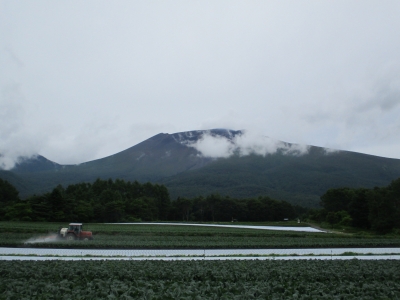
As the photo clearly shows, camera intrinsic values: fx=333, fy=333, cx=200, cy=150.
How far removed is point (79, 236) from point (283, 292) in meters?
17.5

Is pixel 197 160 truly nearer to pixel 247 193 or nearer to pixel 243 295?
pixel 247 193

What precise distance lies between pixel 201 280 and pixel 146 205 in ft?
163

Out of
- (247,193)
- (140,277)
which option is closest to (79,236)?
(140,277)

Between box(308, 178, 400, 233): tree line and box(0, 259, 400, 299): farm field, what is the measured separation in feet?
104

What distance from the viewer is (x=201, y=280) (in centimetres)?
1073

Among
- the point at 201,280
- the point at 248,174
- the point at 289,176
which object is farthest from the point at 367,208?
the point at 289,176

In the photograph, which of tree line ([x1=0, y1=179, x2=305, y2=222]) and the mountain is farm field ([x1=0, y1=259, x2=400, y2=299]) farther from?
the mountain

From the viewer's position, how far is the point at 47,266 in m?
11.7

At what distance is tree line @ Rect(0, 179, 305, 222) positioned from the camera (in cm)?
5097

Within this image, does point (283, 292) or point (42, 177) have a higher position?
point (42, 177)

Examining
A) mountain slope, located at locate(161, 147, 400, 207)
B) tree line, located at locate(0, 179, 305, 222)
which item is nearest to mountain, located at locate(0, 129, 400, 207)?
mountain slope, located at locate(161, 147, 400, 207)

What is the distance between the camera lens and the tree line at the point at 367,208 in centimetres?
4112

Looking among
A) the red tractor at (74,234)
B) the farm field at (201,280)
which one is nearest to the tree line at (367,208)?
the farm field at (201,280)

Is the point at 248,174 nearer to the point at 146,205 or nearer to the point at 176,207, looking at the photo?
the point at 176,207
